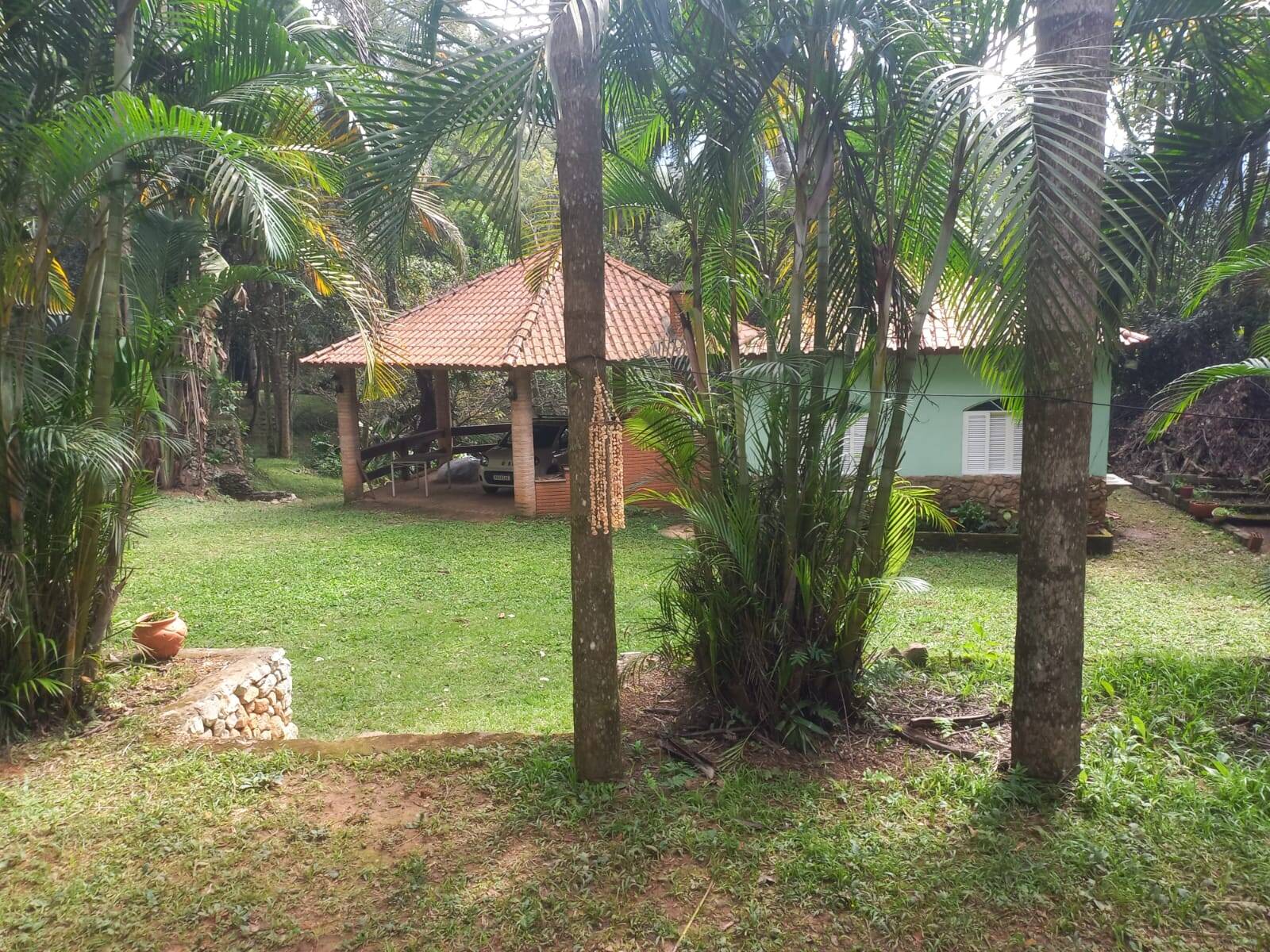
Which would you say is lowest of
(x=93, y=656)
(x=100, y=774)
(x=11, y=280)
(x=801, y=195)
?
(x=100, y=774)

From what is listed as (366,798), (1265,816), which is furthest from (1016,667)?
(366,798)

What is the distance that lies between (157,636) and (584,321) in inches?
164

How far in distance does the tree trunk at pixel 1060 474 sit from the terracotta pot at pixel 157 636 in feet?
17.1

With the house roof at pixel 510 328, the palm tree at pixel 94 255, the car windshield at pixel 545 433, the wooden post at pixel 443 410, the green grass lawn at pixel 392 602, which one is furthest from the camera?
the wooden post at pixel 443 410

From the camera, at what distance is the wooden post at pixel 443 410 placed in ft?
54.4

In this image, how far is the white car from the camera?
14.3m

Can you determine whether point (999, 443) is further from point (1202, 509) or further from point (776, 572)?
point (776, 572)

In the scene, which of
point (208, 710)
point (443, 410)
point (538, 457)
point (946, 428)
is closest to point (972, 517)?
point (946, 428)

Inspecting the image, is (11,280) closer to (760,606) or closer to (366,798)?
(366,798)

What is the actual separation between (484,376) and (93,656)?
19438 mm

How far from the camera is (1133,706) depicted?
14.6 ft

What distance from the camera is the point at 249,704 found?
552 centimetres

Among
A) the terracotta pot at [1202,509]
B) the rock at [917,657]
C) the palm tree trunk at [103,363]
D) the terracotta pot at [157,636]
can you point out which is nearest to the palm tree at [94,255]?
the palm tree trunk at [103,363]

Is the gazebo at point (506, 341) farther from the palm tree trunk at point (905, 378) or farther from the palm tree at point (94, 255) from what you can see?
the palm tree trunk at point (905, 378)
